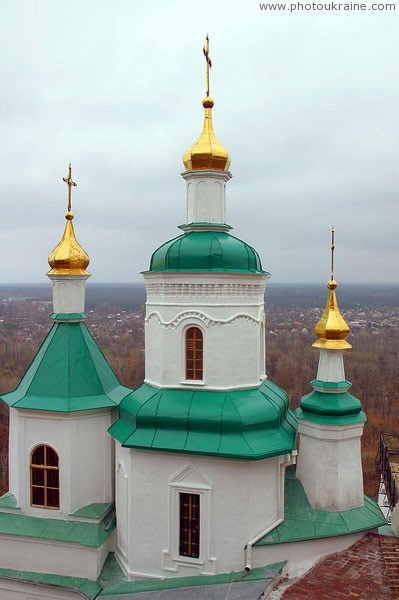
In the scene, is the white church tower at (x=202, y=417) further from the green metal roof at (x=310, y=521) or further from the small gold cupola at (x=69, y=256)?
the small gold cupola at (x=69, y=256)

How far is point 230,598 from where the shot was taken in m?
8.73

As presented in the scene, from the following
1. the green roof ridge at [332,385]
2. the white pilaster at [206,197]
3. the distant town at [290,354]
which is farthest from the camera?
the distant town at [290,354]

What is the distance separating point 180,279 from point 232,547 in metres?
5.55

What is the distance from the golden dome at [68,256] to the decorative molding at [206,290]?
2.83 meters

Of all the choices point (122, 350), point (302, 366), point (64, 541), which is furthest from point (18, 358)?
point (64, 541)

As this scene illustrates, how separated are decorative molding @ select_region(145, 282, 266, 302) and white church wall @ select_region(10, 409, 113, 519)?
133 inches

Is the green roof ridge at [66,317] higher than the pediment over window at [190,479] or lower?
higher

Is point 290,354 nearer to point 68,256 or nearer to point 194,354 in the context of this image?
point 68,256

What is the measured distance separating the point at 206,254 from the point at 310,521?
239 inches

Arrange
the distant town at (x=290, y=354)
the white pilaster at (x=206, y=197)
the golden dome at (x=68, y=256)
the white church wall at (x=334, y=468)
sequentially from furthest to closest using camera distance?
the distant town at (x=290, y=354)
the golden dome at (x=68, y=256)
the white pilaster at (x=206, y=197)
the white church wall at (x=334, y=468)

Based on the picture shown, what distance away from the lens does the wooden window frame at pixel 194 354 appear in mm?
10781

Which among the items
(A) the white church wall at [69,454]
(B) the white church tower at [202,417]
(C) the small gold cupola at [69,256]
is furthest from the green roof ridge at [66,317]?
(A) the white church wall at [69,454]

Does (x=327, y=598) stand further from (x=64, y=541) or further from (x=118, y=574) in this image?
(x=64, y=541)

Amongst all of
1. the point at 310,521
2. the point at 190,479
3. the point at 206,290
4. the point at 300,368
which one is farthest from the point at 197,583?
the point at 300,368
